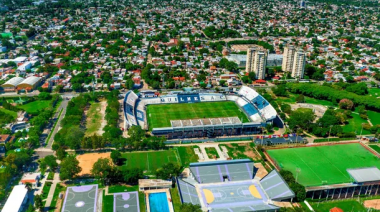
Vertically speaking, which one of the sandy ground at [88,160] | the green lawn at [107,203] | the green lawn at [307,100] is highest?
the green lawn at [307,100]

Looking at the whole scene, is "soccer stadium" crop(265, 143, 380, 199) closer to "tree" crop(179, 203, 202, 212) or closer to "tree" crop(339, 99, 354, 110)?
"tree" crop(179, 203, 202, 212)

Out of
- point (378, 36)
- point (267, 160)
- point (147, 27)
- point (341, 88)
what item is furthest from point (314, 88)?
point (147, 27)

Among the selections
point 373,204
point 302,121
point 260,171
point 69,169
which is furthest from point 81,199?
point 302,121

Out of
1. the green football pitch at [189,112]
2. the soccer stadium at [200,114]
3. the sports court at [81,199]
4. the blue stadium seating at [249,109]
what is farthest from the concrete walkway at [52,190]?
the blue stadium seating at [249,109]

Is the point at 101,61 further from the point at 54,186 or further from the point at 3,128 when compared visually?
the point at 54,186

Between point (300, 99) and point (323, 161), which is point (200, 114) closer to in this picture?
point (300, 99)

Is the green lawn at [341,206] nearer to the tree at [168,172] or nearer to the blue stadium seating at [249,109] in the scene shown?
the tree at [168,172]

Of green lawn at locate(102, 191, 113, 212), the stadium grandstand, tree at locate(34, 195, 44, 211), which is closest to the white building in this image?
tree at locate(34, 195, 44, 211)
